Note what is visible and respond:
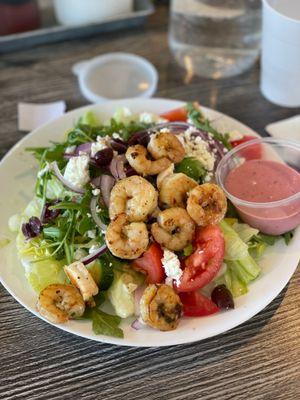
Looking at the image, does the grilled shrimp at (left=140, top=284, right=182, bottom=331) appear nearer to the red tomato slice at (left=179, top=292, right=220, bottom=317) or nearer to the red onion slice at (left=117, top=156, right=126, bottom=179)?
the red tomato slice at (left=179, top=292, right=220, bottom=317)

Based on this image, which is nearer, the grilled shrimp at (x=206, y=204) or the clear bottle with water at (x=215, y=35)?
the grilled shrimp at (x=206, y=204)

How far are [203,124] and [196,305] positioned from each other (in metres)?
0.51

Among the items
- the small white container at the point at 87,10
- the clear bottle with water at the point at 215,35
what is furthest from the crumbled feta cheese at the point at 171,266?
the small white container at the point at 87,10

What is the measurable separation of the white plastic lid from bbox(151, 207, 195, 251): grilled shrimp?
0.71 metres

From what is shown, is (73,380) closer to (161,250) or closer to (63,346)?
(63,346)

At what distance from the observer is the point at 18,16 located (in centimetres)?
194

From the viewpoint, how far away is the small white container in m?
1.95

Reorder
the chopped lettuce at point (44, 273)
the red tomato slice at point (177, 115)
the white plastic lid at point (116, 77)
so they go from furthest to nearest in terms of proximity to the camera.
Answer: the white plastic lid at point (116, 77)
the red tomato slice at point (177, 115)
the chopped lettuce at point (44, 273)

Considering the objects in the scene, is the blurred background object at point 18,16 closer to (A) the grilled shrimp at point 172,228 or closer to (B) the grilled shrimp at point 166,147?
(B) the grilled shrimp at point 166,147

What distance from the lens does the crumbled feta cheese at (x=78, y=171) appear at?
128 centimetres

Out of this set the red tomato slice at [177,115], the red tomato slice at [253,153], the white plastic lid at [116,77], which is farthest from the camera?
the white plastic lid at [116,77]

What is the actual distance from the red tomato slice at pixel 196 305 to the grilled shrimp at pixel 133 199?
19 cm

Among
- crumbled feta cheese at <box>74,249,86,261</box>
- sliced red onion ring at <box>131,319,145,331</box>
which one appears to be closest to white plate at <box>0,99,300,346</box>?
sliced red onion ring at <box>131,319,145,331</box>

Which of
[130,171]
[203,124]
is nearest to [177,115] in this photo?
[203,124]
